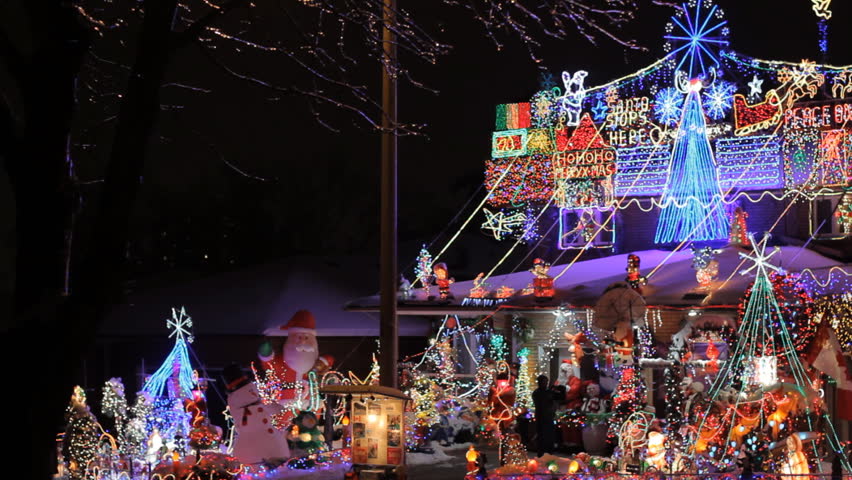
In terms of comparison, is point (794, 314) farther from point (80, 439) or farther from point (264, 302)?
point (264, 302)

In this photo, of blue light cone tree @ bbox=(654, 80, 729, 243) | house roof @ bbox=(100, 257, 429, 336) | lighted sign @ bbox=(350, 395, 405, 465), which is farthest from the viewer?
house roof @ bbox=(100, 257, 429, 336)

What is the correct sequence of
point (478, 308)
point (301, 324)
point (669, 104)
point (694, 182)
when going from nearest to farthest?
1. point (301, 324)
2. point (478, 308)
3. point (694, 182)
4. point (669, 104)

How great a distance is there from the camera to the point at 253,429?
16.3 m

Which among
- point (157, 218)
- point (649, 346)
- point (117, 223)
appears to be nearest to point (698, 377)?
point (649, 346)

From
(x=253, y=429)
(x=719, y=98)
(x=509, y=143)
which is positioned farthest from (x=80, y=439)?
(x=719, y=98)

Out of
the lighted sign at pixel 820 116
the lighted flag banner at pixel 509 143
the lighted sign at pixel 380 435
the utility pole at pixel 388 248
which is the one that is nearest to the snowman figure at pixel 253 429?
the lighted sign at pixel 380 435

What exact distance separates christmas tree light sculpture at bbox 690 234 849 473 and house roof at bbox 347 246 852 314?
177 centimetres

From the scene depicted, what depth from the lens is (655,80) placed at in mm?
22688

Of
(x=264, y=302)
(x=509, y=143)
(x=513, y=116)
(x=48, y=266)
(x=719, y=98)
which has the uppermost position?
(x=513, y=116)

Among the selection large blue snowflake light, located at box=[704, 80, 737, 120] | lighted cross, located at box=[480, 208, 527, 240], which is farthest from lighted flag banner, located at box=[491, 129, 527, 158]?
large blue snowflake light, located at box=[704, 80, 737, 120]

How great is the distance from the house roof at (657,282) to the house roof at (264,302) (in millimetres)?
6665

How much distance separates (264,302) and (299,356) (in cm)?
1224

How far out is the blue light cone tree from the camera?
21.4 meters

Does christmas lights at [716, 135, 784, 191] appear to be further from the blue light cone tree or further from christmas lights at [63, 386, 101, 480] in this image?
christmas lights at [63, 386, 101, 480]
